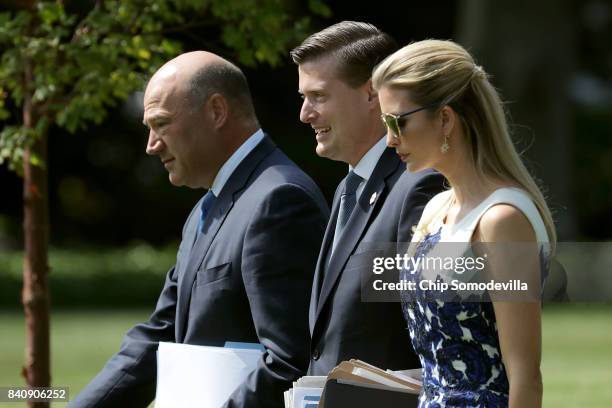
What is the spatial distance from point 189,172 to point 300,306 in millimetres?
808

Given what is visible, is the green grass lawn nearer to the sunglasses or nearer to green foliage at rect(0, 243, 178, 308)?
green foliage at rect(0, 243, 178, 308)

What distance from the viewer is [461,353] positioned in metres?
3.39

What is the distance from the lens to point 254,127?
500 centimetres

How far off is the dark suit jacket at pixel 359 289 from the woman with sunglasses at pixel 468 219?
1.02ft

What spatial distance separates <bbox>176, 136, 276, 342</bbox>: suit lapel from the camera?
4773 mm

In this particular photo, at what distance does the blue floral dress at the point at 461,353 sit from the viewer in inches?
132

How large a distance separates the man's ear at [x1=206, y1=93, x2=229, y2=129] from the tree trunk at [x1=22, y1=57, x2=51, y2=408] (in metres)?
2.24

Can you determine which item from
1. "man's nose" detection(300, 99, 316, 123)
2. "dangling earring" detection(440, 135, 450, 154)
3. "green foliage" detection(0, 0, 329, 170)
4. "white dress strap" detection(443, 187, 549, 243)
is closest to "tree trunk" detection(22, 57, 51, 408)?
"green foliage" detection(0, 0, 329, 170)

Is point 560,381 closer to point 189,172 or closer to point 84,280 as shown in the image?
point 189,172

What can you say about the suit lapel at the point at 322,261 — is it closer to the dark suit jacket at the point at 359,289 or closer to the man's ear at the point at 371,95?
the dark suit jacket at the point at 359,289

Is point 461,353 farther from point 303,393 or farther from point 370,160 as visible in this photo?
point 370,160

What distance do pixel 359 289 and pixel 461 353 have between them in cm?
64

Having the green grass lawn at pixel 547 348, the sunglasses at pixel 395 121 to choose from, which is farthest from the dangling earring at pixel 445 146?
the green grass lawn at pixel 547 348

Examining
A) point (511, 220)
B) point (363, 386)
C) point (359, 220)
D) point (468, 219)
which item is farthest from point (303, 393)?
point (511, 220)
